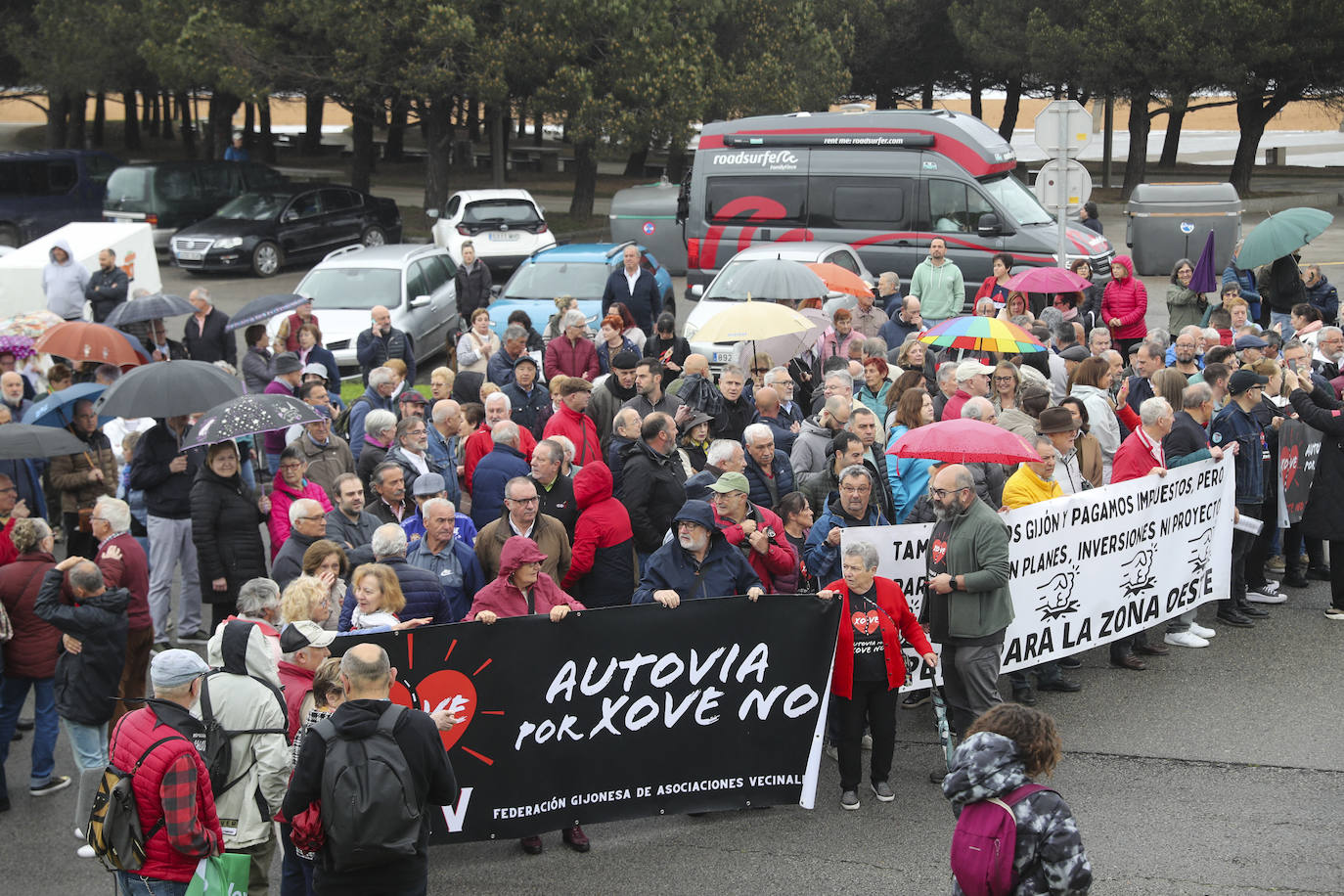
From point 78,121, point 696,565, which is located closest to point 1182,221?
point 696,565

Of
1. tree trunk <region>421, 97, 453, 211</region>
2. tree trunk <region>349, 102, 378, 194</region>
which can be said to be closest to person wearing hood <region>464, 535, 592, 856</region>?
tree trunk <region>421, 97, 453, 211</region>

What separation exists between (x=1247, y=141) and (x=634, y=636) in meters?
37.1

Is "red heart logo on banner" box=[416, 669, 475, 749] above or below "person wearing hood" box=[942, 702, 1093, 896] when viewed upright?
below


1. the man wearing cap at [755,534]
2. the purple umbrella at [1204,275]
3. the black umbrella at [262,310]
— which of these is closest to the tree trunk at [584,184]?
the purple umbrella at [1204,275]

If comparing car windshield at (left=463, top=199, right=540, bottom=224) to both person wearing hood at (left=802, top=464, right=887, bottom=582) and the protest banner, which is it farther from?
person wearing hood at (left=802, top=464, right=887, bottom=582)

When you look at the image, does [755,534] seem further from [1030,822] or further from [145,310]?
[145,310]

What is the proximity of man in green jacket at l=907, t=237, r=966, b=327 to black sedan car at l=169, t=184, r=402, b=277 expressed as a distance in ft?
52.0

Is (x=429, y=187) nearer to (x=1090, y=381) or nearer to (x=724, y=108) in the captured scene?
(x=724, y=108)

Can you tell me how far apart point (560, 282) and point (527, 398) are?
714 cm

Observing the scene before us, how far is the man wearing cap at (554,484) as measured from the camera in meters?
8.41

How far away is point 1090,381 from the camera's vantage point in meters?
10.7

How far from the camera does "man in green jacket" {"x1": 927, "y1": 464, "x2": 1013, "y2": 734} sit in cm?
755

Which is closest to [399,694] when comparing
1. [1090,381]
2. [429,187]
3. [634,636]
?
[634,636]

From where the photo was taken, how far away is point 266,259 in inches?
1077
